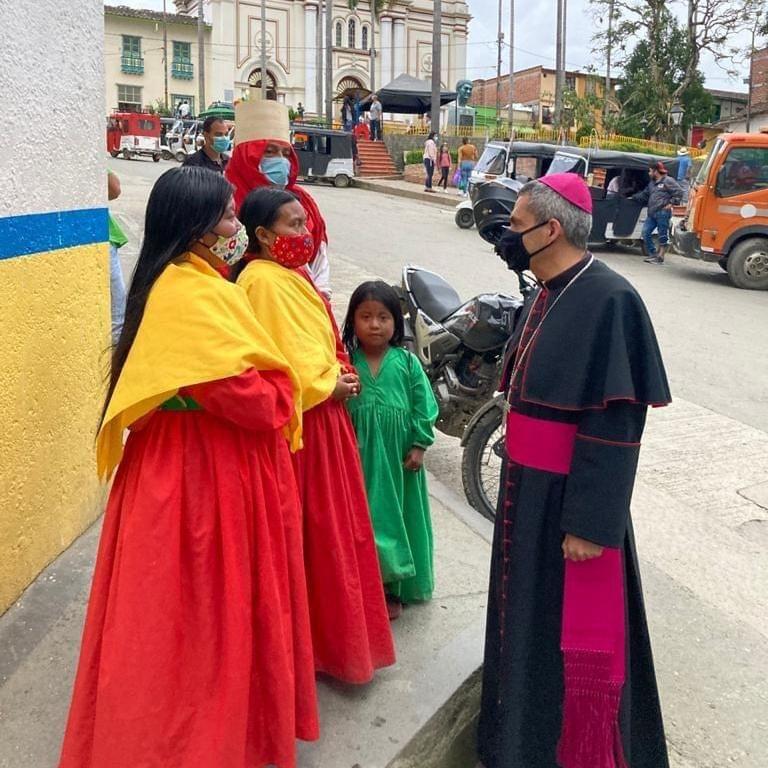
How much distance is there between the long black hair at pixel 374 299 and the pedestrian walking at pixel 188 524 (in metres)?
0.99

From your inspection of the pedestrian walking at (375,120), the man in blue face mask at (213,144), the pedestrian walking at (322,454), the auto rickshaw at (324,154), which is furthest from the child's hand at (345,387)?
the pedestrian walking at (375,120)

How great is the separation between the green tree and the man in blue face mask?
33.2 meters

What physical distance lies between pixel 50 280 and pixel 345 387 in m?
1.18

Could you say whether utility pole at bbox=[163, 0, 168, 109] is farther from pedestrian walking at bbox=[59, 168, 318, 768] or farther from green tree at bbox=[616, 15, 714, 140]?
pedestrian walking at bbox=[59, 168, 318, 768]

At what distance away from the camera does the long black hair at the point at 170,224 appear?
2.03 m

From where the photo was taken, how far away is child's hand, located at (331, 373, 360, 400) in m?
2.53

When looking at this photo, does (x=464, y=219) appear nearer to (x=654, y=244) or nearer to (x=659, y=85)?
(x=654, y=244)

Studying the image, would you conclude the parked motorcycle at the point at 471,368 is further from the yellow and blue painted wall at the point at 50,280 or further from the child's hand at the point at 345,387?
the yellow and blue painted wall at the point at 50,280

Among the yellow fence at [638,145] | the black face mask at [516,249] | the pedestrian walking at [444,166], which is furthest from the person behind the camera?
the yellow fence at [638,145]

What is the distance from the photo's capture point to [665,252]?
15.4m

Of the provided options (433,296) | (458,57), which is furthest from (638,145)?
(433,296)

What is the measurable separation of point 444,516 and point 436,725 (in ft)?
5.32

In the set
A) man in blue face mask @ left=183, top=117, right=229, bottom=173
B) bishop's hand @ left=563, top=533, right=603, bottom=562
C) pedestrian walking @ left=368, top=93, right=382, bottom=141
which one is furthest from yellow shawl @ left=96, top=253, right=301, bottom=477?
pedestrian walking @ left=368, top=93, right=382, bottom=141

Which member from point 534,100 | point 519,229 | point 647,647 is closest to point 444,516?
point 647,647
